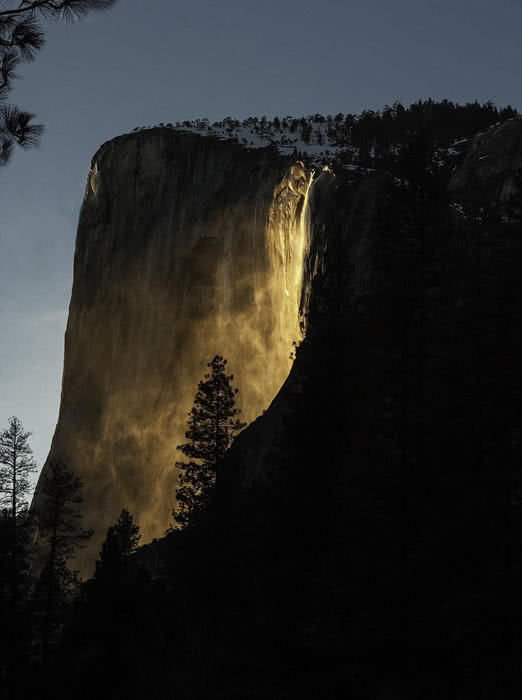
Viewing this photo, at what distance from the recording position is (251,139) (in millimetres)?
59062

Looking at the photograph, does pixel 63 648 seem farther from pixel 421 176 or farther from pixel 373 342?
pixel 421 176

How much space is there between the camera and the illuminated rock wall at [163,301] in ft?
169

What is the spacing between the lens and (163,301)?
187 ft

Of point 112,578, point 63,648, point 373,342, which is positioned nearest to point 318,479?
point 373,342

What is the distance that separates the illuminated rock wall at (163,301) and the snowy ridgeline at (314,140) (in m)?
1.88

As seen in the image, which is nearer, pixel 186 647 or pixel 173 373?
pixel 186 647

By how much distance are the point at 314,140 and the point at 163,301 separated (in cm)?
1998

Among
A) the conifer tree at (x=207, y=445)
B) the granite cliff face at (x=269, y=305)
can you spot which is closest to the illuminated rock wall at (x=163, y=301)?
the granite cliff face at (x=269, y=305)

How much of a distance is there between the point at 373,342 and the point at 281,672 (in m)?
10.1

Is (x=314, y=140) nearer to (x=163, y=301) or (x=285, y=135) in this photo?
(x=285, y=135)

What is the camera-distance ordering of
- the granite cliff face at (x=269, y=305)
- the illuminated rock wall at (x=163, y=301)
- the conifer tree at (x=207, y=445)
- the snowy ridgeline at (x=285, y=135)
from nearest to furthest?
the granite cliff face at (x=269, y=305) → the conifer tree at (x=207, y=445) → the illuminated rock wall at (x=163, y=301) → the snowy ridgeline at (x=285, y=135)

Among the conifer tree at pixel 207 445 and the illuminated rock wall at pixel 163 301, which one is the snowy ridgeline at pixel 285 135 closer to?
the illuminated rock wall at pixel 163 301

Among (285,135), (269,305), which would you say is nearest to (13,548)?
(269,305)

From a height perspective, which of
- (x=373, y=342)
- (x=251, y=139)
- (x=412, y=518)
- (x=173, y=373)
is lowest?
(x=412, y=518)
